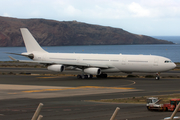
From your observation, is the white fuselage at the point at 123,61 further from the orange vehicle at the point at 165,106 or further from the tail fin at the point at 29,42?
the orange vehicle at the point at 165,106

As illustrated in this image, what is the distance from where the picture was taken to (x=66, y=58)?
60.5m

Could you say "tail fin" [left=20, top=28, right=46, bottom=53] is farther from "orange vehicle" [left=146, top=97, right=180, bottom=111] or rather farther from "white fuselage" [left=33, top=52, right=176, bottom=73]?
"orange vehicle" [left=146, top=97, right=180, bottom=111]

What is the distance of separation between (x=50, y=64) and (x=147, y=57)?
59.8ft

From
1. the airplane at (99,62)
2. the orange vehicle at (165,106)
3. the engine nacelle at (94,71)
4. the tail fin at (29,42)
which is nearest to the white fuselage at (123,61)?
the airplane at (99,62)

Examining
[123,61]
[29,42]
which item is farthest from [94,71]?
[29,42]

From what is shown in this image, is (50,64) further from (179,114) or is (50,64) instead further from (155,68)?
(179,114)

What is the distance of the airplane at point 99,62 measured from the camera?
171 feet

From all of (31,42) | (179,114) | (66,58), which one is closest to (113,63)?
(66,58)

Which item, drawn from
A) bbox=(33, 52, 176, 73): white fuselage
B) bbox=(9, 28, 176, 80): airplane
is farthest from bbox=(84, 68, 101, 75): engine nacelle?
bbox=(33, 52, 176, 73): white fuselage

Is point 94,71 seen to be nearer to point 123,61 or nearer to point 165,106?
point 123,61

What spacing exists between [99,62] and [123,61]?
516 centimetres

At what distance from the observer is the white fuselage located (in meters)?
51.8

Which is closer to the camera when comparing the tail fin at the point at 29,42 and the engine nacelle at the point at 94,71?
the engine nacelle at the point at 94,71

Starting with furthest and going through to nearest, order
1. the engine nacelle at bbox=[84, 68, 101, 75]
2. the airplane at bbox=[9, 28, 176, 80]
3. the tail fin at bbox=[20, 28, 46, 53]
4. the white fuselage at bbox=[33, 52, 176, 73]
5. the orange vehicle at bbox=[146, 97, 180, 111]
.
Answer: the tail fin at bbox=[20, 28, 46, 53] < the engine nacelle at bbox=[84, 68, 101, 75] < the airplane at bbox=[9, 28, 176, 80] < the white fuselage at bbox=[33, 52, 176, 73] < the orange vehicle at bbox=[146, 97, 180, 111]
